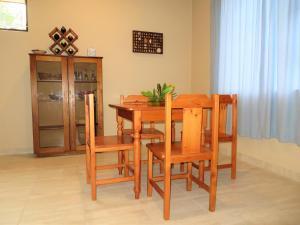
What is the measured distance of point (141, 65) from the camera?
417 cm

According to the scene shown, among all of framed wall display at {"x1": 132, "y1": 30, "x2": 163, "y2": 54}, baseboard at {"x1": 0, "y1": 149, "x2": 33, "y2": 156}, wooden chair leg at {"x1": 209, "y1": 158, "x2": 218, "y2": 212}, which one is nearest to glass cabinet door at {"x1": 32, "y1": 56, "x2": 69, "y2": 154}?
baseboard at {"x1": 0, "y1": 149, "x2": 33, "y2": 156}

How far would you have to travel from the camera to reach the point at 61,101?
3.51 m

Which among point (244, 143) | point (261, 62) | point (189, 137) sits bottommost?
point (244, 143)

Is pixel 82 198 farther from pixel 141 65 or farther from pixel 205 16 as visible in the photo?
pixel 205 16

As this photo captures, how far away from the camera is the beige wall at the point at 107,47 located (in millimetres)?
3527

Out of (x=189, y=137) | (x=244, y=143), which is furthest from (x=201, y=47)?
(x=189, y=137)

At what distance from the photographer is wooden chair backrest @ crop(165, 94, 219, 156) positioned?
67.1 inches

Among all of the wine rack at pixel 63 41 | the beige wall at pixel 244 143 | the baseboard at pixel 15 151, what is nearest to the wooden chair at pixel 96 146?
the beige wall at pixel 244 143

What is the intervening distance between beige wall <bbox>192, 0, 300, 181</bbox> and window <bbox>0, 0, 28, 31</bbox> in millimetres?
2816

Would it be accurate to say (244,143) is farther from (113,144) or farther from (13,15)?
(13,15)

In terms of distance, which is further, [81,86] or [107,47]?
[107,47]

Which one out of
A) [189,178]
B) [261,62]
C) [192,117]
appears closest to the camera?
[192,117]

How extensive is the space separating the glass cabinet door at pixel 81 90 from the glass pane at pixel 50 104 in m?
0.19

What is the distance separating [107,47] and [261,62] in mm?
2388
